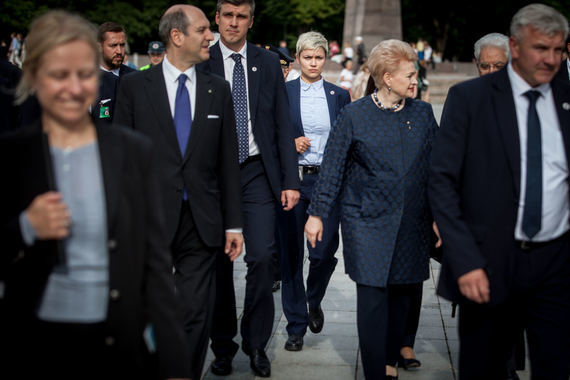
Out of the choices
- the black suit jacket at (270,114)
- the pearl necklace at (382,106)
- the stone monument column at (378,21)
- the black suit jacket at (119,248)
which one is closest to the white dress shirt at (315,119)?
the black suit jacket at (270,114)

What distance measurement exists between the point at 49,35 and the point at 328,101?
4.43 meters

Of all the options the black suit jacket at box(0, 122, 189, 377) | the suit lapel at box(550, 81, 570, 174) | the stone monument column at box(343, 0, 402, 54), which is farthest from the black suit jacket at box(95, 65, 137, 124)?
the stone monument column at box(343, 0, 402, 54)

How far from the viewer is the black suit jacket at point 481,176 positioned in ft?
12.2

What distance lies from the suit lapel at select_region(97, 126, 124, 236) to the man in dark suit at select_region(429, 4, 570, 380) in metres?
1.78

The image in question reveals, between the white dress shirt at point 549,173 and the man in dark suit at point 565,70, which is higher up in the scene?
the man in dark suit at point 565,70

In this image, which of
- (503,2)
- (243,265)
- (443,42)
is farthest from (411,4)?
(243,265)

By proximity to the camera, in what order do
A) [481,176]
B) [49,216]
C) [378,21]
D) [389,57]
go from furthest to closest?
1. [378,21]
2. [389,57]
3. [481,176]
4. [49,216]

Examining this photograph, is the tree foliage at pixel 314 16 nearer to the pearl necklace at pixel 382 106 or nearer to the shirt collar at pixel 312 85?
the shirt collar at pixel 312 85

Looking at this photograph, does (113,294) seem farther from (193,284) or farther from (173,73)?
(173,73)

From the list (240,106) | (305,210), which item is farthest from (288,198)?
(305,210)

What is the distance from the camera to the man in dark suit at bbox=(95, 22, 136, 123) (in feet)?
21.8

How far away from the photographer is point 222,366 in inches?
211

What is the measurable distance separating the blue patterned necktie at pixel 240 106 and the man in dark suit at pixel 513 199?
1799 millimetres

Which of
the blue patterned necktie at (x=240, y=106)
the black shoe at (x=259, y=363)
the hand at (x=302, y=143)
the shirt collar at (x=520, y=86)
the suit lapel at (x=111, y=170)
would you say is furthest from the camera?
the hand at (x=302, y=143)
